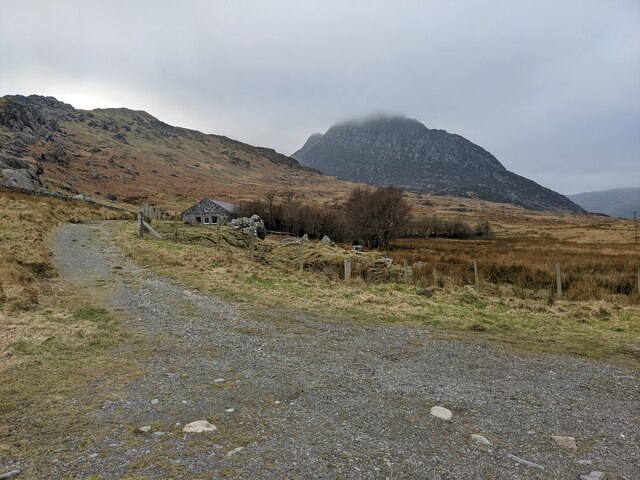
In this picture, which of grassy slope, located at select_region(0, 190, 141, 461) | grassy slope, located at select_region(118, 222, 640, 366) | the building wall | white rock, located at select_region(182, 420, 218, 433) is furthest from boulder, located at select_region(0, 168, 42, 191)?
white rock, located at select_region(182, 420, 218, 433)

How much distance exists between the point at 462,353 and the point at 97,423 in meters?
7.54

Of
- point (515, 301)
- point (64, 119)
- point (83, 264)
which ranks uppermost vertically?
point (64, 119)

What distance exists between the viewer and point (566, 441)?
5.65 metres

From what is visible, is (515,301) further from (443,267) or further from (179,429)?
(179,429)

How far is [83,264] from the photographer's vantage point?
66.1 feet

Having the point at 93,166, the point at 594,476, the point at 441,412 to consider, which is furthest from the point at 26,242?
the point at 93,166

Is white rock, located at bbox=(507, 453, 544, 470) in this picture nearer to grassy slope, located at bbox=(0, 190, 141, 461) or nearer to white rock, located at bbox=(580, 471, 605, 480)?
white rock, located at bbox=(580, 471, 605, 480)

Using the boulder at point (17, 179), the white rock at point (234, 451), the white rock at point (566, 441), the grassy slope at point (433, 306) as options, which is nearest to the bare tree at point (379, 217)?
the grassy slope at point (433, 306)

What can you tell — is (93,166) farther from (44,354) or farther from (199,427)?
(199,427)

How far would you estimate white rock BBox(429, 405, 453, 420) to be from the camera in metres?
6.36

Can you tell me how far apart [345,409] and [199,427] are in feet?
7.13

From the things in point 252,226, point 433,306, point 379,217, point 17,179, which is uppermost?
point 17,179

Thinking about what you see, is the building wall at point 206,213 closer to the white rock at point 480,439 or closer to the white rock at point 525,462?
the white rock at point 480,439

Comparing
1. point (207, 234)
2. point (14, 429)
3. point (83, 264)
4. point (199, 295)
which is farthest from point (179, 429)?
point (207, 234)
